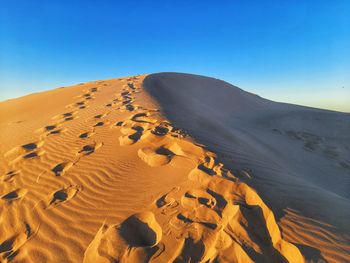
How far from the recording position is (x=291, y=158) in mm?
7508

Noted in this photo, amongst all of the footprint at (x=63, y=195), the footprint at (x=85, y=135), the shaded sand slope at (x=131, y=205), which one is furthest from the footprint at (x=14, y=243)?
the footprint at (x=85, y=135)

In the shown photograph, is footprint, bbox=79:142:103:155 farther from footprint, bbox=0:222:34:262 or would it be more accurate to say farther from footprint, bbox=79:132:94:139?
footprint, bbox=0:222:34:262

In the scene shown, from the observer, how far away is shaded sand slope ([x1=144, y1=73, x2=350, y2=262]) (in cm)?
253

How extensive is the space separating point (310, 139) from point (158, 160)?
8445 mm

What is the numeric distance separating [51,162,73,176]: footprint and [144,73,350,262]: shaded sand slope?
2.75 metres

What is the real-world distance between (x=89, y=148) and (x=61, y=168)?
0.91 m

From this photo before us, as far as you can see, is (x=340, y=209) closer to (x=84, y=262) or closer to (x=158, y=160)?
(x=158, y=160)

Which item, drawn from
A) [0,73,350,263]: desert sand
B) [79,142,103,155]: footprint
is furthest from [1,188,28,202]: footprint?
[79,142,103,155]: footprint

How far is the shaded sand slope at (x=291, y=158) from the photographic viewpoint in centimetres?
253

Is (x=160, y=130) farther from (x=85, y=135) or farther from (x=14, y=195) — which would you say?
(x=14, y=195)

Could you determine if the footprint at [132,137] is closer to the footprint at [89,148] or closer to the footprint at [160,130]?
the footprint at [160,130]

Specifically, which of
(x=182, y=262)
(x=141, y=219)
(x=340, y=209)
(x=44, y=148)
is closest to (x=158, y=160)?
(x=141, y=219)

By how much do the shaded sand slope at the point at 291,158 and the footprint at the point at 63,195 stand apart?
2577 mm

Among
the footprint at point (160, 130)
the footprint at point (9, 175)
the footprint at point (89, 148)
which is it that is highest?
the footprint at point (160, 130)
